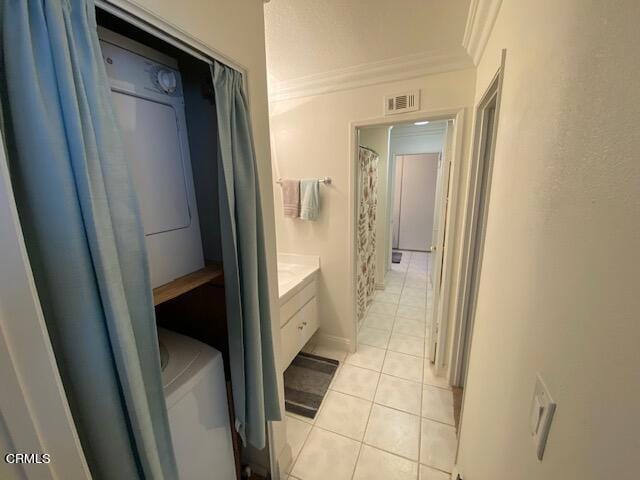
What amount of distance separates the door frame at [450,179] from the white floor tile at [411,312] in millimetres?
973

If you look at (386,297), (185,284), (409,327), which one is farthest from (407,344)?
(185,284)

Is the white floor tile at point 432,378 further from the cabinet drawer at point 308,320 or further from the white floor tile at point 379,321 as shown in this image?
the cabinet drawer at point 308,320

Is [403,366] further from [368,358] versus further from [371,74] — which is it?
[371,74]

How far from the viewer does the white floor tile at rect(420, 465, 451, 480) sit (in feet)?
4.51

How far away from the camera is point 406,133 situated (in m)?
3.99

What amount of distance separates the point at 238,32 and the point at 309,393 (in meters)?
2.24

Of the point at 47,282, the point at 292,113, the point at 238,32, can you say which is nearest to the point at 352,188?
the point at 292,113

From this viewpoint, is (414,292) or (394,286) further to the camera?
(394,286)

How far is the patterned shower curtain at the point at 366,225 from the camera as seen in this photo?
2566 millimetres

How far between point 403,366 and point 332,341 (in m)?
0.67

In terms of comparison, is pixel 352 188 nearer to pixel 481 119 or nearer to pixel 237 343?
pixel 481 119

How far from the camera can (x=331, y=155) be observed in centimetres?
207

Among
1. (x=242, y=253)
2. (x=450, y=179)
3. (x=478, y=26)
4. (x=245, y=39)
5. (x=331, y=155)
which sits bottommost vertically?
(x=242, y=253)

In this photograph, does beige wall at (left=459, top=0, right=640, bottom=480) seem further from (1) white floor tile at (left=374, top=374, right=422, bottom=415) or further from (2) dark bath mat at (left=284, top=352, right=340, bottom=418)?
(2) dark bath mat at (left=284, top=352, right=340, bottom=418)
